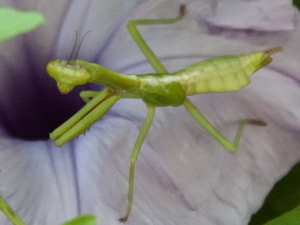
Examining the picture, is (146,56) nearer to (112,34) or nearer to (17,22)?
(112,34)

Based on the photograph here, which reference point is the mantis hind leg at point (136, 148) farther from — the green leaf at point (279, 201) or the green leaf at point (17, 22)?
the green leaf at point (17, 22)

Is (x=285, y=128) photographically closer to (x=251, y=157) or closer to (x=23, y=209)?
(x=251, y=157)

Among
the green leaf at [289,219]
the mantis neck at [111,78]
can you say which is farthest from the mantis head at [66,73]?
the green leaf at [289,219]

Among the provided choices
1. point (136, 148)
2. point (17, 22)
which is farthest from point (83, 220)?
point (136, 148)

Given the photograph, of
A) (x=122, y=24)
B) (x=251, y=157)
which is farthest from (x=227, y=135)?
(x=122, y=24)

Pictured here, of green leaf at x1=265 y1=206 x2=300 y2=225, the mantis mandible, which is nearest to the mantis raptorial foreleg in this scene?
the mantis mandible

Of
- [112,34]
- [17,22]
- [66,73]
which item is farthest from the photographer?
[112,34]
